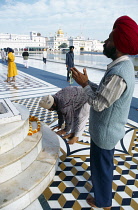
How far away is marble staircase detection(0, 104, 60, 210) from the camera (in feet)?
4.55

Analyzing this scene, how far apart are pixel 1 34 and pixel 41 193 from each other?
232 feet

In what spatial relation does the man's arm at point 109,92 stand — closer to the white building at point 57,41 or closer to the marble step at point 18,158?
the marble step at point 18,158

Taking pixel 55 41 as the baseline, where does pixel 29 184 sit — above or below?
below

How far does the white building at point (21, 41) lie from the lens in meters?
51.0

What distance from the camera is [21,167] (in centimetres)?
157

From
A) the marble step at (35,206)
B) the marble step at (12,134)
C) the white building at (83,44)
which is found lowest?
the marble step at (35,206)

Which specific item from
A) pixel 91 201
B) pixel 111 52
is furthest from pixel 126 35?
pixel 91 201

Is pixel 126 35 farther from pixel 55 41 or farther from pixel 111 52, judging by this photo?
pixel 55 41

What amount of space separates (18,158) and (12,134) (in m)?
0.22

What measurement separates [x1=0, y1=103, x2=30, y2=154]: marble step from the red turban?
1112 millimetres

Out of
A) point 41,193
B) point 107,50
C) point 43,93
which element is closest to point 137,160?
point 41,193

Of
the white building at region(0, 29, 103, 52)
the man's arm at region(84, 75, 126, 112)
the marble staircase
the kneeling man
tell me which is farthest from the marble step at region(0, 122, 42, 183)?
the white building at region(0, 29, 103, 52)

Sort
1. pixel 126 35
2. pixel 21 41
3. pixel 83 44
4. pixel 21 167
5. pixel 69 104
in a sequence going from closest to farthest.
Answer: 1. pixel 126 35
2. pixel 21 167
3. pixel 69 104
4. pixel 21 41
5. pixel 83 44

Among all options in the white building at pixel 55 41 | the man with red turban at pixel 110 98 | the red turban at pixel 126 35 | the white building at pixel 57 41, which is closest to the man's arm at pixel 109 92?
the man with red turban at pixel 110 98
